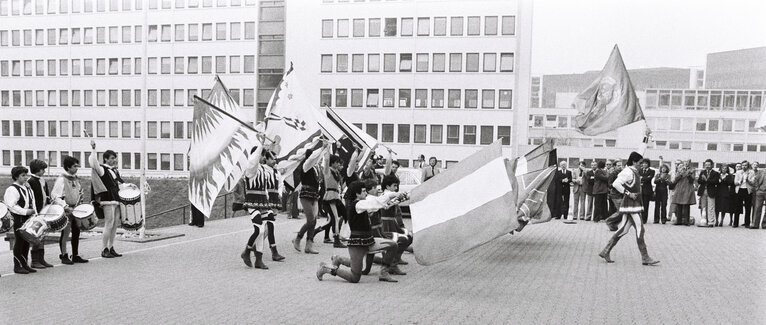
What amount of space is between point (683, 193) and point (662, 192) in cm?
77

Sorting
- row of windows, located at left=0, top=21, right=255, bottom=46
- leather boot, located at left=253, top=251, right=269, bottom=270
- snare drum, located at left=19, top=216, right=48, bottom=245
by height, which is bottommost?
leather boot, located at left=253, top=251, right=269, bottom=270

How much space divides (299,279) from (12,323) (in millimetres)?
3827

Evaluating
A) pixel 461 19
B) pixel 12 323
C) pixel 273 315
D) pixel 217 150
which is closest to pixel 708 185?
pixel 217 150

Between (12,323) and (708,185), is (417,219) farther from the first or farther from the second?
(708,185)

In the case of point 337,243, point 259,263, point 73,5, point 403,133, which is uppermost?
point 73,5

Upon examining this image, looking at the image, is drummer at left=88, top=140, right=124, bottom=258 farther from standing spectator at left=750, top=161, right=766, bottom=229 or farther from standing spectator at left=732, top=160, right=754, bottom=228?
standing spectator at left=732, top=160, right=754, bottom=228

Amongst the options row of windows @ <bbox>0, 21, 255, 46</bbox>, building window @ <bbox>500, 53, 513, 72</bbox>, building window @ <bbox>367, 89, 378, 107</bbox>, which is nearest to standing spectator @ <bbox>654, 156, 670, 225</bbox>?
building window @ <bbox>500, 53, 513, 72</bbox>

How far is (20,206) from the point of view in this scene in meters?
9.11

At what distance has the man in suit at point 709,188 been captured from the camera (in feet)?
61.0

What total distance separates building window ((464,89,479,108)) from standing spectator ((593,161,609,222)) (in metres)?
31.1

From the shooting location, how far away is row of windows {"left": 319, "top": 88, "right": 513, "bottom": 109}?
5031 centimetres

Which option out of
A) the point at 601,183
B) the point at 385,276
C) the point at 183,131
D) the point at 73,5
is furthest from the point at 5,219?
the point at 183,131

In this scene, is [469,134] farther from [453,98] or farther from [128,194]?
[128,194]

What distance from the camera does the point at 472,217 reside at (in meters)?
8.30
